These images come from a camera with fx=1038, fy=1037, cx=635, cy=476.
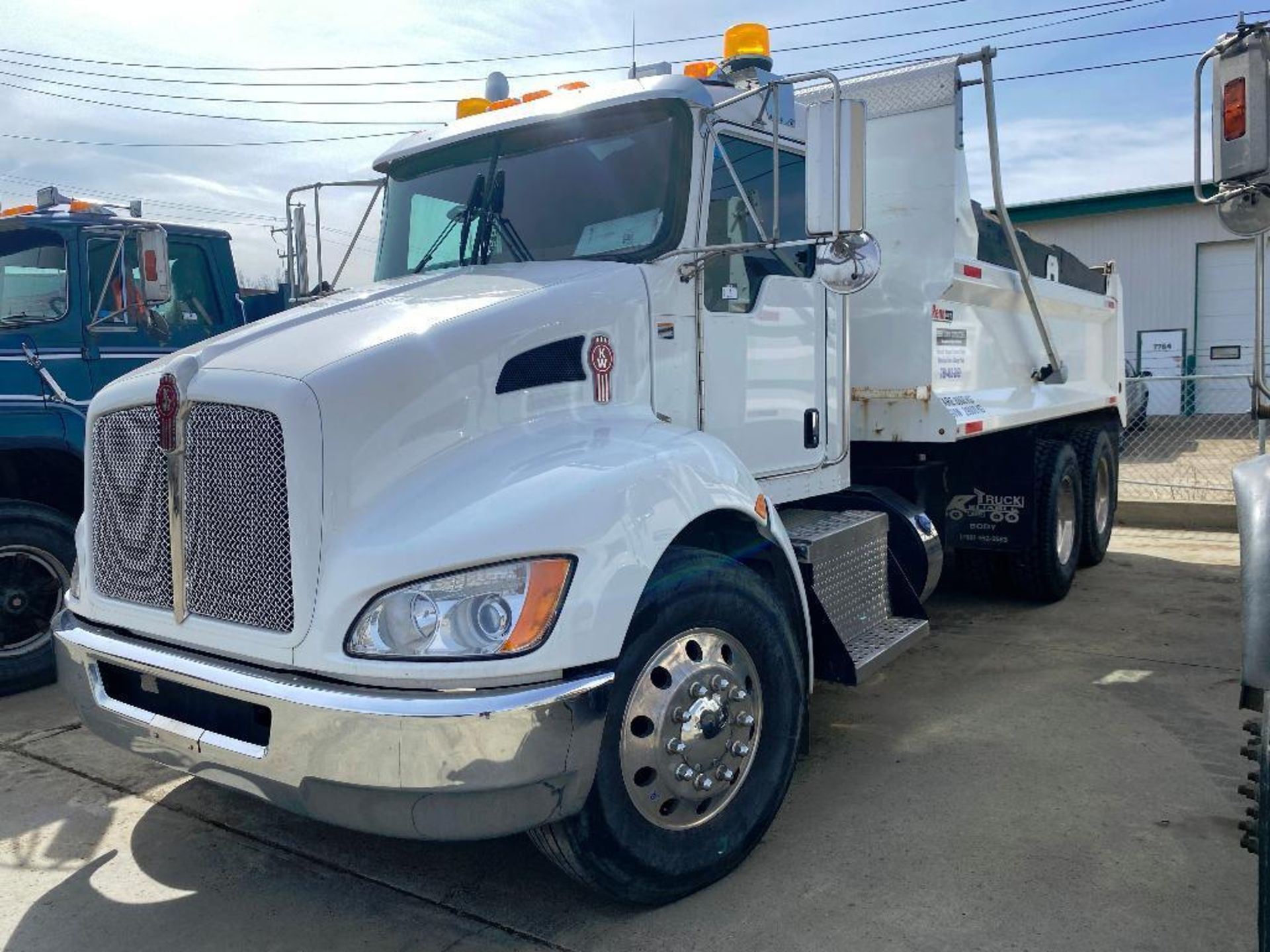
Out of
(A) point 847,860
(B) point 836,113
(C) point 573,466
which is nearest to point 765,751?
(A) point 847,860

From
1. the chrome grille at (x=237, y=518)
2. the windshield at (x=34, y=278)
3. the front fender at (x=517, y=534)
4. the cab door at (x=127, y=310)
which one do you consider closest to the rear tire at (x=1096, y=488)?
the front fender at (x=517, y=534)

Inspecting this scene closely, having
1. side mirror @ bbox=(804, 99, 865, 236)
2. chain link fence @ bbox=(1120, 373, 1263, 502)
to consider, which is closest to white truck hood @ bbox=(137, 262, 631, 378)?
side mirror @ bbox=(804, 99, 865, 236)

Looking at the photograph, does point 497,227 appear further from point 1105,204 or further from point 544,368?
point 1105,204

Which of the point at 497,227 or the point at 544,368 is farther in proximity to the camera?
the point at 497,227

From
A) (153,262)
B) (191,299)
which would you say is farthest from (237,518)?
(191,299)

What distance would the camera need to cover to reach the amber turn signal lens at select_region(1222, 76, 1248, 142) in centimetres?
271

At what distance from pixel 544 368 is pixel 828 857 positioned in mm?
1825

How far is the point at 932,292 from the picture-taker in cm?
510

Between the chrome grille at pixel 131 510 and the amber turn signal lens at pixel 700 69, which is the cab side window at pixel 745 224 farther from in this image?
the chrome grille at pixel 131 510

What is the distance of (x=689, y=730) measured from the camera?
9.93 feet

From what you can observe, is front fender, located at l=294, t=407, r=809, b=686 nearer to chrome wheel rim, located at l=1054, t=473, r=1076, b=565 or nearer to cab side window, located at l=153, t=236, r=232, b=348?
cab side window, located at l=153, t=236, r=232, b=348

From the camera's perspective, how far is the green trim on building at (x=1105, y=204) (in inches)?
837

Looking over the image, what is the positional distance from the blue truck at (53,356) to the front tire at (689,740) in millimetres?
3621

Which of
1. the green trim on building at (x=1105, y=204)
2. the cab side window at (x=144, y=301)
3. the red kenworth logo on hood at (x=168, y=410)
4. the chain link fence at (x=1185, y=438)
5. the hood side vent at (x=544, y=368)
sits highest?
the green trim on building at (x=1105, y=204)
